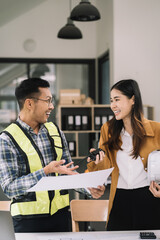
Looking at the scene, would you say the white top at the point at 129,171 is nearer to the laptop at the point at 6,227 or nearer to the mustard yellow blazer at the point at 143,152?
the mustard yellow blazer at the point at 143,152

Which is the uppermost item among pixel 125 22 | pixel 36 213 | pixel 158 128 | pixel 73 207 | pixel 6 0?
pixel 6 0

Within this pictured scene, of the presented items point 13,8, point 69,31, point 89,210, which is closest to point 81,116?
point 69,31

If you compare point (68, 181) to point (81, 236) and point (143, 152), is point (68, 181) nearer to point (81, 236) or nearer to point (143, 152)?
point (81, 236)

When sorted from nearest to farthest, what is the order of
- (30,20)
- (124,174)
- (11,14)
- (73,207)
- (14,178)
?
(14,178), (124,174), (73,207), (11,14), (30,20)

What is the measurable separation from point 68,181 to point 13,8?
612 cm

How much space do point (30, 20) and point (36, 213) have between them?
22.0 feet

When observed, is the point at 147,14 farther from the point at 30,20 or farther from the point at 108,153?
the point at 108,153

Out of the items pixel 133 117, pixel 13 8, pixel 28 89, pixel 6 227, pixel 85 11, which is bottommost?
pixel 6 227

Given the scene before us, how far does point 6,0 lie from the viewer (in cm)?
630

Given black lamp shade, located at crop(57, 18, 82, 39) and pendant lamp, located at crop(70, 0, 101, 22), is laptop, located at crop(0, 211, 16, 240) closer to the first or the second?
pendant lamp, located at crop(70, 0, 101, 22)

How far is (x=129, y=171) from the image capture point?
215cm

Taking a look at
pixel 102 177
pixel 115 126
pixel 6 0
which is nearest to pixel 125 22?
pixel 6 0

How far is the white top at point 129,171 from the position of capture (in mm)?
2133

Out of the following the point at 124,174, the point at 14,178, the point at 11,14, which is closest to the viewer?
the point at 14,178
